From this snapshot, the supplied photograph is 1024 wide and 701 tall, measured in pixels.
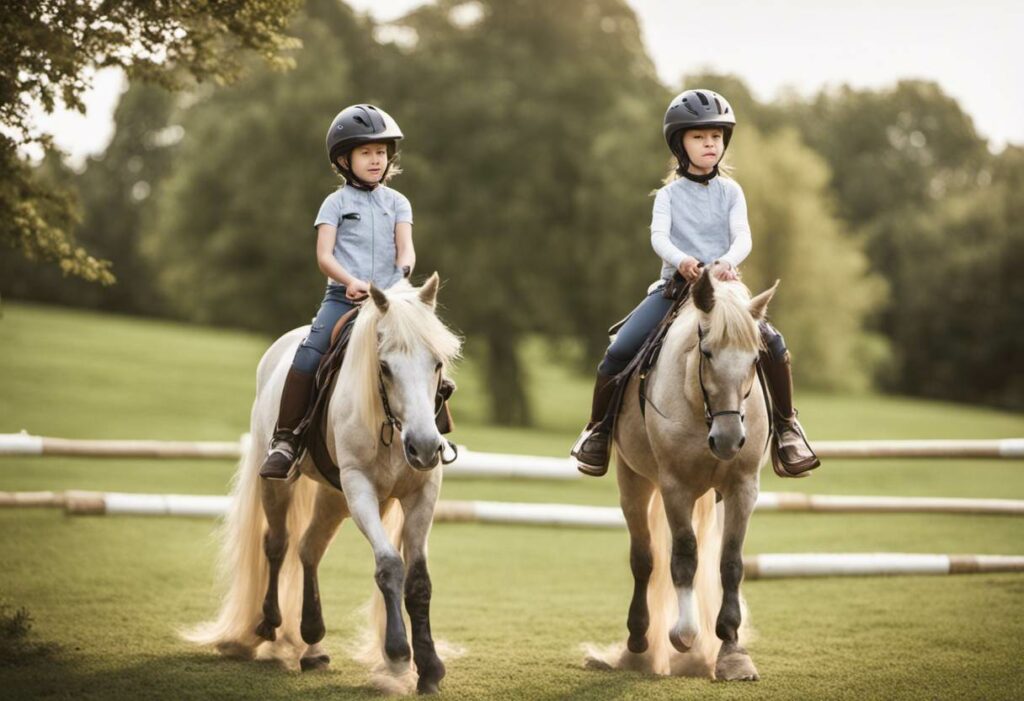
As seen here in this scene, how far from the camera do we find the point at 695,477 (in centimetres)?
620

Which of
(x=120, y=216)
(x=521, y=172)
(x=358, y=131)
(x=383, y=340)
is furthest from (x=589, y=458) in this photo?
(x=120, y=216)

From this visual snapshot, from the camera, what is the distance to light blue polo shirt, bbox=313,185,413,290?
21.5 ft

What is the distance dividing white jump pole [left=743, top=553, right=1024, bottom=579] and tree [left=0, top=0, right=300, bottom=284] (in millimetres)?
5870

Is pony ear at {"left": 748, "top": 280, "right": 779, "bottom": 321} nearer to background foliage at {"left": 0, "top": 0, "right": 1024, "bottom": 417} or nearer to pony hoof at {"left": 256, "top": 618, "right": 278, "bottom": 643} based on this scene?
pony hoof at {"left": 256, "top": 618, "right": 278, "bottom": 643}

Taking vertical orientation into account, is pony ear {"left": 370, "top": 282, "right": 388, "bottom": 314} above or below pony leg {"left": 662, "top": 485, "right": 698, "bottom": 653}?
above

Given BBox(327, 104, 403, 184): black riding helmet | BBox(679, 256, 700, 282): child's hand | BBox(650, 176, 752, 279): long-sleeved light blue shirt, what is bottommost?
BBox(679, 256, 700, 282): child's hand

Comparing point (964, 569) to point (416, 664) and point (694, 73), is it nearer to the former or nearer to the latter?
point (416, 664)

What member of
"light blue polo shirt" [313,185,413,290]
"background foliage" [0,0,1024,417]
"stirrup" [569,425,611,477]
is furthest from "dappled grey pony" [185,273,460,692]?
"background foliage" [0,0,1024,417]

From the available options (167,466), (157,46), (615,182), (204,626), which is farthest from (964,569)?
(615,182)

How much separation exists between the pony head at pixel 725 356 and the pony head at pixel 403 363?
1.29 metres

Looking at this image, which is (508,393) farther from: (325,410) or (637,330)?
(325,410)

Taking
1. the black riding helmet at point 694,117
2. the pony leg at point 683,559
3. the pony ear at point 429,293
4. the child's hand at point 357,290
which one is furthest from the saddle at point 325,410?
the black riding helmet at point 694,117

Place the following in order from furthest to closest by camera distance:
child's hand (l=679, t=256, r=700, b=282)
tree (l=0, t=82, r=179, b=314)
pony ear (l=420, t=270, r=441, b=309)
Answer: tree (l=0, t=82, r=179, b=314)
child's hand (l=679, t=256, r=700, b=282)
pony ear (l=420, t=270, r=441, b=309)

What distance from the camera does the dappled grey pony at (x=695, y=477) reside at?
226 inches
